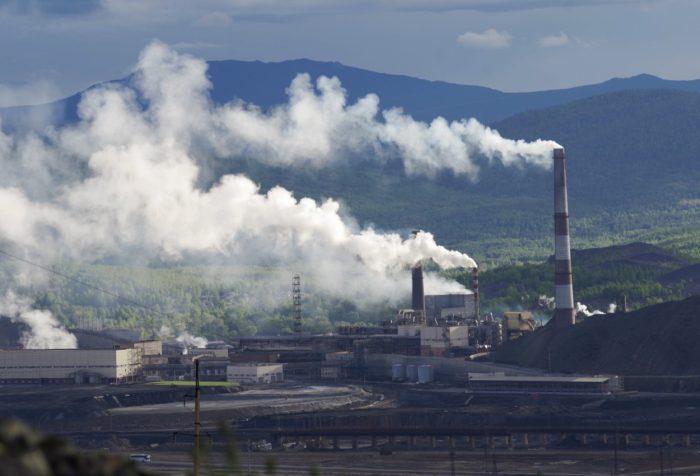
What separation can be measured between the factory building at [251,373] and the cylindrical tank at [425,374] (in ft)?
41.6

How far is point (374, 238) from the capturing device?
568 ft

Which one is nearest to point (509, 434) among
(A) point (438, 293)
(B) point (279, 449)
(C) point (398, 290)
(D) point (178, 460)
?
(B) point (279, 449)

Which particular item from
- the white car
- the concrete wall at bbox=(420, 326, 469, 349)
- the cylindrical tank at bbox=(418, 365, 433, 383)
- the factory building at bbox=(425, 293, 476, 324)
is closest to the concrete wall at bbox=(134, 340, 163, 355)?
the factory building at bbox=(425, 293, 476, 324)

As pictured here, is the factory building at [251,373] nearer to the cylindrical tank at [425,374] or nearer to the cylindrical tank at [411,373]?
the cylindrical tank at [411,373]

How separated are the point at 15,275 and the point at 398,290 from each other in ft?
147

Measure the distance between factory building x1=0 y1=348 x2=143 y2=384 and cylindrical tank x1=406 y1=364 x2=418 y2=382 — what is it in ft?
75.0

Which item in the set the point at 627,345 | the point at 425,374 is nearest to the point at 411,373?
the point at 425,374

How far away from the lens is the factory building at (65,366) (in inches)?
5069

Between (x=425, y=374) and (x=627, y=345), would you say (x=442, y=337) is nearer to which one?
(x=425, y=374)

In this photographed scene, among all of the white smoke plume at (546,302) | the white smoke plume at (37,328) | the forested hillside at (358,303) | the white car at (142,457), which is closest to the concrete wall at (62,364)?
the white smoke plume at (37,328)

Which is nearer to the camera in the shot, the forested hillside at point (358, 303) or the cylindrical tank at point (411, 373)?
the cylindrical tank at point (411, 373)

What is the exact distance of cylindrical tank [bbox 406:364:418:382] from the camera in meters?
127

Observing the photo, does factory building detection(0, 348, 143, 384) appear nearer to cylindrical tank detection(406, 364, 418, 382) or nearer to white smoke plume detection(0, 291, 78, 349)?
white smoke plume detection(0, 291, 78, 349)

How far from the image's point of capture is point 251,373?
129250 millimetres
